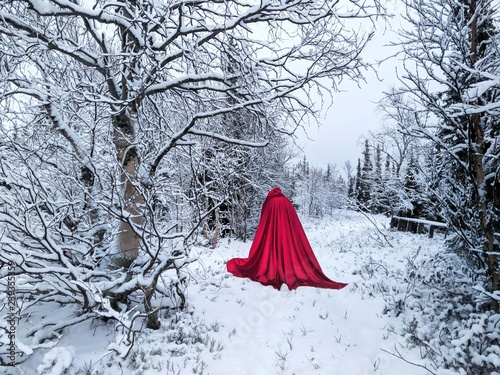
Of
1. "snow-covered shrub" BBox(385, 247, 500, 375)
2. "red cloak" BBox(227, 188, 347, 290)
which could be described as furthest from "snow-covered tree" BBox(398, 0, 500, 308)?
"red cloak" BBox(227, 188, 347, 290)

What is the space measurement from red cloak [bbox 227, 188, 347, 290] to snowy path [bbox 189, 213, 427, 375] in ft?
1.06

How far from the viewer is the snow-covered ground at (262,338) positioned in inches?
128

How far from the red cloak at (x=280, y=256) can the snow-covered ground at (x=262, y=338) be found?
44 centimetres

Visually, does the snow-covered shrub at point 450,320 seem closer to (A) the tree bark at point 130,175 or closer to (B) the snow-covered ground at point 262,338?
(B) the snow-covered ground at point 262,338

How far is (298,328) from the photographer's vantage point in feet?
14.5

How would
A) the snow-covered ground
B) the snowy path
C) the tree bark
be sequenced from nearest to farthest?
the snow-covered ground → the snowy path → the tree bark

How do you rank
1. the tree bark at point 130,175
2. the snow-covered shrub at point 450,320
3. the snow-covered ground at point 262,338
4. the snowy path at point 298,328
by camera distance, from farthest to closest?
the tree bark at point 130,175 → the snowy path at point 298,328 → the snow-covered ground at point 262,338 → the snow-covered shrub at point 450,320

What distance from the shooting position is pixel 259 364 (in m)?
3.49

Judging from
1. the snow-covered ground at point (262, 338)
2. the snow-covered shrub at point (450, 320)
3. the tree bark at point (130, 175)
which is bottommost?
the snow-covered ground at point (262, 338)

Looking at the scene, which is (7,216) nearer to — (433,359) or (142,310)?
(142,310)

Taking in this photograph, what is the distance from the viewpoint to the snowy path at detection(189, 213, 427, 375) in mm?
3459

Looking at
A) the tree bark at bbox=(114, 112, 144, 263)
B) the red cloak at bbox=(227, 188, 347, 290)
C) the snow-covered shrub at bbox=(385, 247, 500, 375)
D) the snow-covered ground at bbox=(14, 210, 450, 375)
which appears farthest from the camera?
the red cloak at bbox=(227, 188, 347, 290)

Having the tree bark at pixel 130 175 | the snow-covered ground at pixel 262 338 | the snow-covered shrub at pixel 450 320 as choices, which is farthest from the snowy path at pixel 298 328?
the tree bark at pixel 130 175

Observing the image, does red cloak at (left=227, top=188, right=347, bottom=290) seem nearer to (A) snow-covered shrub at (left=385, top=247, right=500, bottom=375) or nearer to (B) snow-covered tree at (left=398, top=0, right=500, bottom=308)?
(A) snow-covered shrub at (left=385, top=247, right=500, bottom=375)
